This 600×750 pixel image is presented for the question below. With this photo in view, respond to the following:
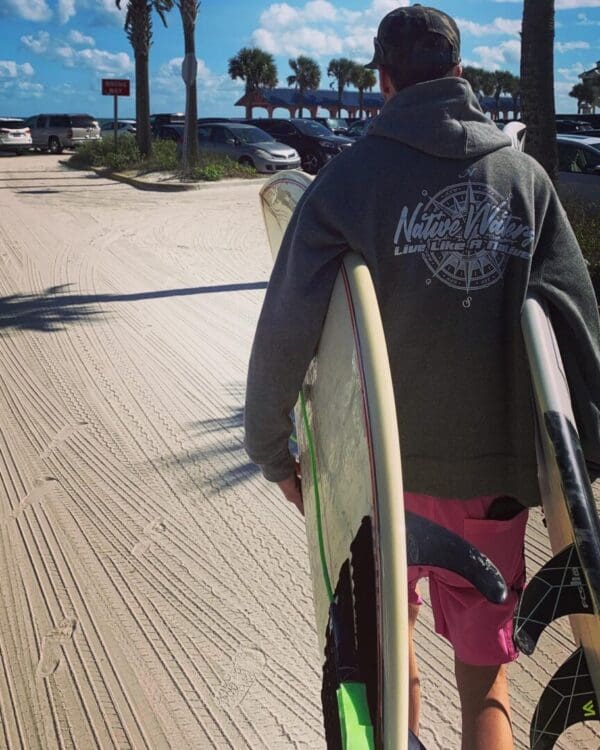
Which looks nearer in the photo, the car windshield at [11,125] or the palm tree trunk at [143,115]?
the palm tree trunk at [143,115]

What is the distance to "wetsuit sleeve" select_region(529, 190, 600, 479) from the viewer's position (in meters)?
1.88

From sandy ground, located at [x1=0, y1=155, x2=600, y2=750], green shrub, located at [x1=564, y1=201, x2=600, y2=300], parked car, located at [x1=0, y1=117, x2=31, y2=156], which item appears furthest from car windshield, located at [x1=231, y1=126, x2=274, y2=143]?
sandy ground, located at [x1=0, y1=155, x2=600, y2=750]

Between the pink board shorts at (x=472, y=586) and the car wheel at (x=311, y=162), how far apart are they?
23524mm

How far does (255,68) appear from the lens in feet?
252

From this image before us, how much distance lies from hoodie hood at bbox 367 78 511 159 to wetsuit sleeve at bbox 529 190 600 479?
0.24 metres

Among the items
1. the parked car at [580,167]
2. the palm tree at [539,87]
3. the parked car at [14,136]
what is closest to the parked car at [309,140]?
the parked car at [580,167]

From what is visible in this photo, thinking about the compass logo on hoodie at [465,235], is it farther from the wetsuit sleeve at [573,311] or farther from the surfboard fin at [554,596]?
the surfboard fin at [554,596]

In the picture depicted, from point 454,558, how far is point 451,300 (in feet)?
1.81

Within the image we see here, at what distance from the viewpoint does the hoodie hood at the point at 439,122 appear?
1.76 metres

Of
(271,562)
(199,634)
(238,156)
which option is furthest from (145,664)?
(238,156)

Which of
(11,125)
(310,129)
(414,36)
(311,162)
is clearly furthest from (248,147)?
(414,36)

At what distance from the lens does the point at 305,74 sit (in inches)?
3216

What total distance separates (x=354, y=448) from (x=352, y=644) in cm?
39

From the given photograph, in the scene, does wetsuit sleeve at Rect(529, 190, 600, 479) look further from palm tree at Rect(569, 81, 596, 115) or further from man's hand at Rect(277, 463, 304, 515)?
palm tree at Rect(569, 81, 596, 115)
